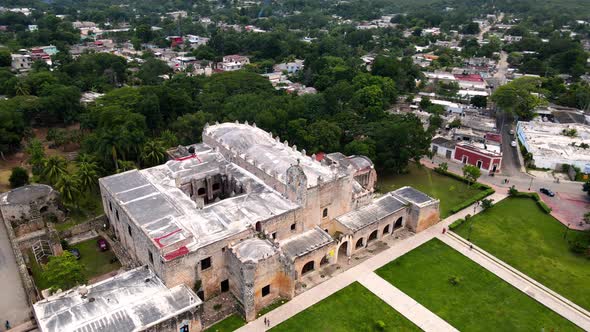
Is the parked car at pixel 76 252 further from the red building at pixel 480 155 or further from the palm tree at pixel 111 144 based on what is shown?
the red building at pixel 480 155

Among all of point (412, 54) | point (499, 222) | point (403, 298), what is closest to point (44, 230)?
point (403, 298)

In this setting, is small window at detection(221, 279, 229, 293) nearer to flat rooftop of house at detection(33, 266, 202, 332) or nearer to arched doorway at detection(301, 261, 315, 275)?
flat rooftop of house at detection(33, 266, 202, 332)

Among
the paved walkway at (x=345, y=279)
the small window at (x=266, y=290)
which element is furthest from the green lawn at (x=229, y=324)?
the small window at (x=266, y=290)

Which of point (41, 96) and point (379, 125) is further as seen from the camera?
point (41, 96)

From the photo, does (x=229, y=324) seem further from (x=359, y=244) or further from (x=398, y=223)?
(x=398, y=223)

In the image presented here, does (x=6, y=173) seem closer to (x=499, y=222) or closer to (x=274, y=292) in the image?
(x=274, y=292)

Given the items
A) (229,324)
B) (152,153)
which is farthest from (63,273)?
(152,153)
